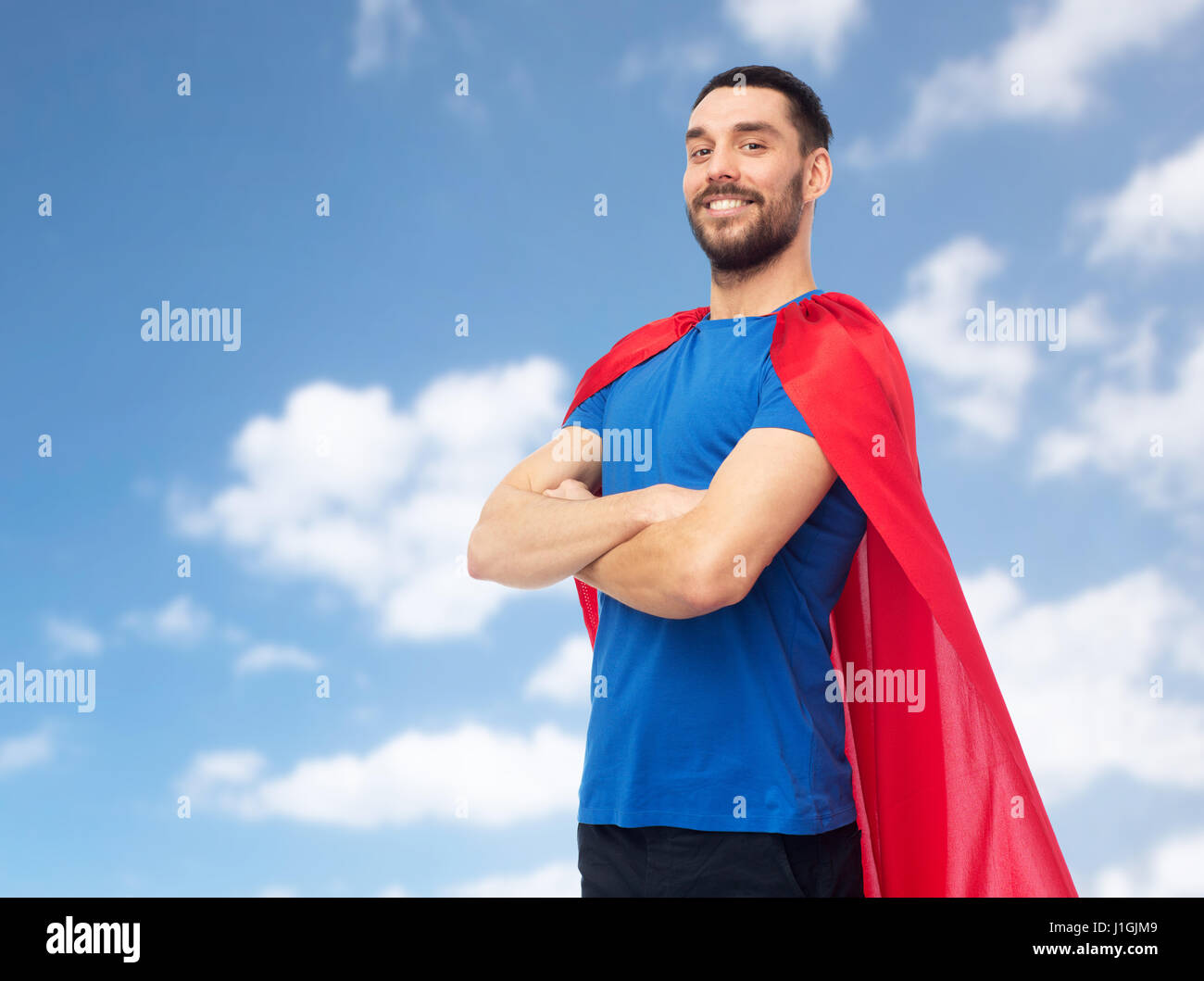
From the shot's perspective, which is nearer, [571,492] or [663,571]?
[663,571]

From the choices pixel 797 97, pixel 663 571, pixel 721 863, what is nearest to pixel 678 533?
pixel 663 571

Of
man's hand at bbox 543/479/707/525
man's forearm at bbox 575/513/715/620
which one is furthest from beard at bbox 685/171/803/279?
man's forearm at bbox 575/513/715/620

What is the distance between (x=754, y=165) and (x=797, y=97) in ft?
0.83

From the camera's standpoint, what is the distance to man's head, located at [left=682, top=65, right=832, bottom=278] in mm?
2430

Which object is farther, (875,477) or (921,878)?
(921,878)

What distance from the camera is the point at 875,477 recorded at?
7.09 feet

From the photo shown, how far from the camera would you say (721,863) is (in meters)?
2.08

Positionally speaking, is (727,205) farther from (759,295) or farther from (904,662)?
(904,662)
